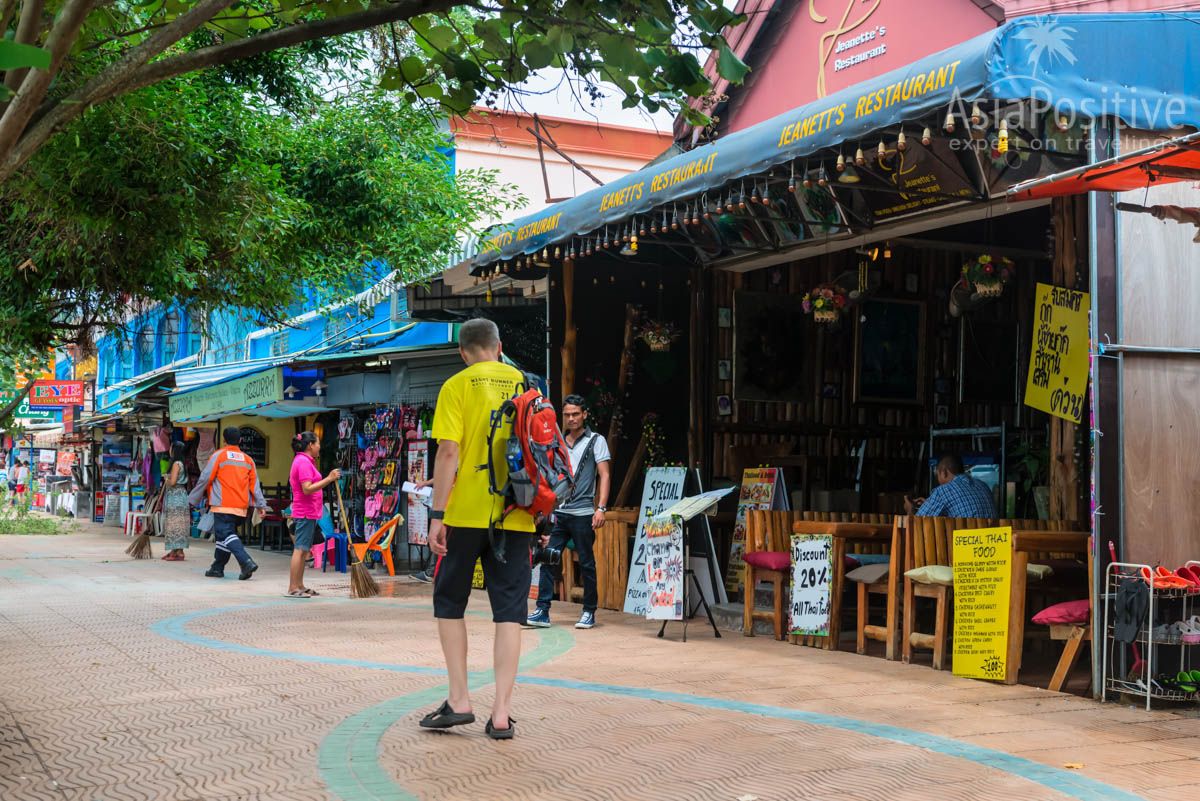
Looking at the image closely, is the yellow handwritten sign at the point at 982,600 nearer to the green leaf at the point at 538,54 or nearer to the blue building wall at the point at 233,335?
the green leaf at the point at 538,54

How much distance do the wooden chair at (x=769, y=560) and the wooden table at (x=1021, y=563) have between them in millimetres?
2257

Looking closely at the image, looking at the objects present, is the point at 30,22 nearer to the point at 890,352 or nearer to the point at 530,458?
the point at 530,458

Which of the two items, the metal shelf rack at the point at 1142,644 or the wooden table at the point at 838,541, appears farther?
the wooden table at the point at 838,541

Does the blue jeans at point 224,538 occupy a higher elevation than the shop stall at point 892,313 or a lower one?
lower

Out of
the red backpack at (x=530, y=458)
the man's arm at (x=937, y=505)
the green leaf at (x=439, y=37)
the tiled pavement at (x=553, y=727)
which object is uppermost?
the green leaf at (x=439, y=37)

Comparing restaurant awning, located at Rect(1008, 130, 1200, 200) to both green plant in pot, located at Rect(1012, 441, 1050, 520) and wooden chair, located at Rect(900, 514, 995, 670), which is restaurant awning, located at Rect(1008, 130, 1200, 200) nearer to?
wooden chair, located at Rect(900, 514, 995, 670)

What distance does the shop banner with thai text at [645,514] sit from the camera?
1087cm

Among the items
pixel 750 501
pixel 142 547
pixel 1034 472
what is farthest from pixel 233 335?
pixel 1034 472

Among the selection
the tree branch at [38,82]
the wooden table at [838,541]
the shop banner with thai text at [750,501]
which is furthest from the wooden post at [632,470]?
the tree branch at [38,82]

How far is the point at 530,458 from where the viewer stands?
5.86m

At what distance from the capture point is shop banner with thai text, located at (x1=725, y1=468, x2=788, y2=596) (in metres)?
10.9

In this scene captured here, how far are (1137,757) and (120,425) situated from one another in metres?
30.5

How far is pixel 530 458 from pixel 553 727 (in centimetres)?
135

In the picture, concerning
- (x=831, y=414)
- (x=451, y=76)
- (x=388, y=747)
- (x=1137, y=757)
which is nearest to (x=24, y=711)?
(x=388, y=747)
